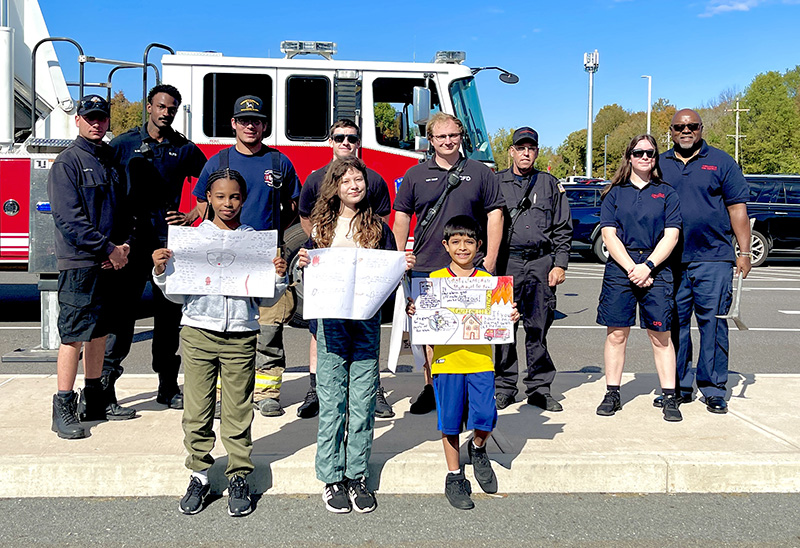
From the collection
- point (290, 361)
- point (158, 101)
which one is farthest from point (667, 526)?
point (290, 361)

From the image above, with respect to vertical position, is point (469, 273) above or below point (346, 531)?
above

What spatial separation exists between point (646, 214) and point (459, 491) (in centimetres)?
241

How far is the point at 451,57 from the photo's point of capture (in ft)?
31.9

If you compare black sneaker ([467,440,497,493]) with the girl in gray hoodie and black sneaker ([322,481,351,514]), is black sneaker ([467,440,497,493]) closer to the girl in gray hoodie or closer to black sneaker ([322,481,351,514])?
black sneaker ([322,481,351,514])

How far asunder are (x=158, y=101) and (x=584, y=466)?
3.49m

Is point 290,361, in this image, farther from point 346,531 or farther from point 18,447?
Answer: point 346,531

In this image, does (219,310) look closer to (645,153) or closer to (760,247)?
(645,153)

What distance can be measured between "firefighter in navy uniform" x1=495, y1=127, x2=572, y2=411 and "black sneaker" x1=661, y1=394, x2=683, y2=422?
0.79m

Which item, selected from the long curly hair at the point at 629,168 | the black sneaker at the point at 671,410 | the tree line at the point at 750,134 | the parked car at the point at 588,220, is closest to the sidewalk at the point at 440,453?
the black sneaker at the point at 671,410

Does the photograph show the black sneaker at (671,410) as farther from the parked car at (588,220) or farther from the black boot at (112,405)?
the parked car at (588,220)

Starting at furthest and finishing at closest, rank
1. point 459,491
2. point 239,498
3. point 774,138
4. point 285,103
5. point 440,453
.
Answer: point 774,138 → point 285,103 → point 440,453 → point 459,491 → point 239,498

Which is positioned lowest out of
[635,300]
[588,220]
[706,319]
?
[706,319]

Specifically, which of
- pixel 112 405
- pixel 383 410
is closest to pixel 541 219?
pixel 383 410

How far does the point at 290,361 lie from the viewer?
7816 millimetres
